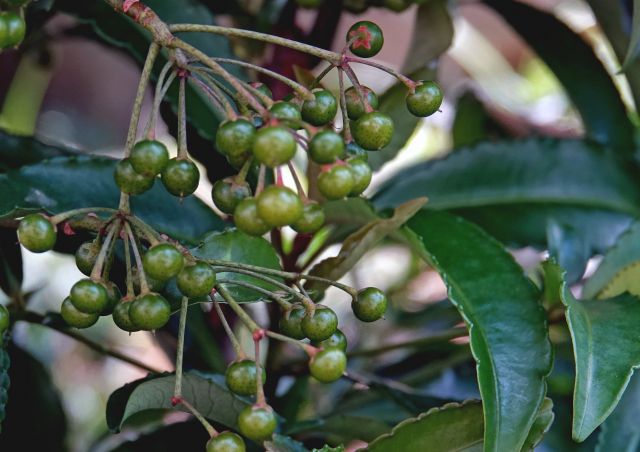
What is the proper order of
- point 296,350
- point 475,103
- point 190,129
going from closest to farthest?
point 190,129 < point 296,350 < point 475,103

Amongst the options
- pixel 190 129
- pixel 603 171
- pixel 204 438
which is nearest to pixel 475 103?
pixel 603 171

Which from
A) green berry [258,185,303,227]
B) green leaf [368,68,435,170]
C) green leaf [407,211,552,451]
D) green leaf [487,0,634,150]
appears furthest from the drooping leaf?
green leaf [487,0,634,150]

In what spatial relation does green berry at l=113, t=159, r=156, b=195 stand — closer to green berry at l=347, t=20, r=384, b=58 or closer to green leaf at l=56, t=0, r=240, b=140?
green berry at l=347, t=20, r=384, b=58

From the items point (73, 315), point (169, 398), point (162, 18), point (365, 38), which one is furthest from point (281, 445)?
point (162, 18)

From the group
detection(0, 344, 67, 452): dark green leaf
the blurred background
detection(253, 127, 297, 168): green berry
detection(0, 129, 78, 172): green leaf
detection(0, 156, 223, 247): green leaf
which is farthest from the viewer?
the blurred background

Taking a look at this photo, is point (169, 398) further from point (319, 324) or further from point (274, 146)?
point (274, 146)

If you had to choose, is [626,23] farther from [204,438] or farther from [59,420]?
[59,420]

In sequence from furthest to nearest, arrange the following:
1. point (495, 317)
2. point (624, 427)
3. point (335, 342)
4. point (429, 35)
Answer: point (429, 35) → point (624, 427) → point (495, 317) → point (335, 342)
